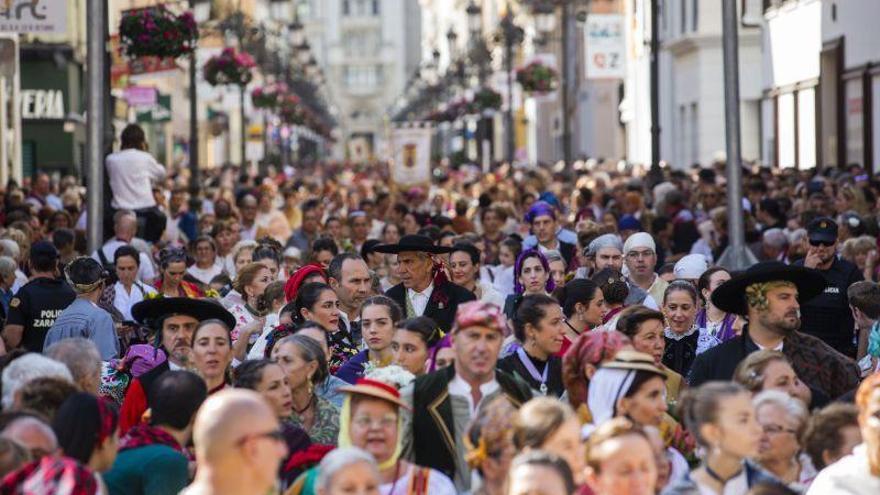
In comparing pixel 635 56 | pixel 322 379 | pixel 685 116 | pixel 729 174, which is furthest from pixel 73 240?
pixel 635 56

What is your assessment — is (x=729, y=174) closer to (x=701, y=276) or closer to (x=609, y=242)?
(x=609, y=242)

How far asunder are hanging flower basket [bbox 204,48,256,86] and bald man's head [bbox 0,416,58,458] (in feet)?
119

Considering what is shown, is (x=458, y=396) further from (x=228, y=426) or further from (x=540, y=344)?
(x=228, y=426)

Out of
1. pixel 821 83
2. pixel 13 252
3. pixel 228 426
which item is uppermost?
pixel 821 83

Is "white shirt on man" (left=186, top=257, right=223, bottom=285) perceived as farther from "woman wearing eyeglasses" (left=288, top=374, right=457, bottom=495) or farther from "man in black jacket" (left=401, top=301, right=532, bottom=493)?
"woman wearing eyeglasses" (left=288, top=374, right=457, bottom=495)

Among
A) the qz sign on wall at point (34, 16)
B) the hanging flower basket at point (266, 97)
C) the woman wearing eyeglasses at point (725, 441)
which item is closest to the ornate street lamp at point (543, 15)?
the hanging flower basket at point (266, 97)

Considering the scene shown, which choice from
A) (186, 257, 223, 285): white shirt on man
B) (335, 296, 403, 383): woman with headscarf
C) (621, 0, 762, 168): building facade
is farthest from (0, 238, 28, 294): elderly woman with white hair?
(621, 0, 762, 168): building facade

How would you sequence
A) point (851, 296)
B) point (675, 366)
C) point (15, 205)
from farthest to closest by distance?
point (15, 205)
point (851, 296)
point (675, 366)

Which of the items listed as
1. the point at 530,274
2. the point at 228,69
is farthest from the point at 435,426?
the point at 228,69

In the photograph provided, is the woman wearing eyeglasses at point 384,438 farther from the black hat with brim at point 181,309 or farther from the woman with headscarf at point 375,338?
the black hat with brim at point 181,309

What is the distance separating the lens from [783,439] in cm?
964

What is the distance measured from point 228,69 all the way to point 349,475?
37286mm

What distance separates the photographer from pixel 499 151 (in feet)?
382

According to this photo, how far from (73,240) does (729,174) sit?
20.4ft
